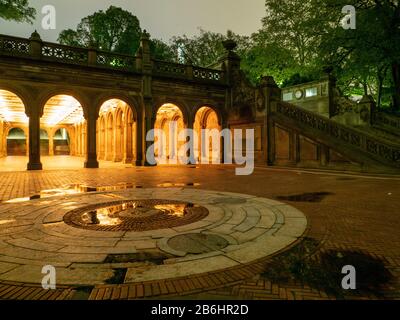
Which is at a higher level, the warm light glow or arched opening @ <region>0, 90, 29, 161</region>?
arched opening @ <region>0, 90, 29, 161</region>

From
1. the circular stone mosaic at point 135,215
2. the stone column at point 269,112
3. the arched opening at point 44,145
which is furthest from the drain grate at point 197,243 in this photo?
the arched opening at point 44,145

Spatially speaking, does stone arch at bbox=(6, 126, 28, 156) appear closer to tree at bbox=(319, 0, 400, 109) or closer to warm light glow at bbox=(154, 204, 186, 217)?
tree at bbox=(319, 0, 400, 109)

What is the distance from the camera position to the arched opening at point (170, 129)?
2839 centimetres

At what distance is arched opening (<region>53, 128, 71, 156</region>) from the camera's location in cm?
4988

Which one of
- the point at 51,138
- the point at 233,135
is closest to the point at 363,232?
the point at 233,135

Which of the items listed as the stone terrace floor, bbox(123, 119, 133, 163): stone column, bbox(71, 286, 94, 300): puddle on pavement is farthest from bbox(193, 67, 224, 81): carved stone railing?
bbox(71, 286, 94, 300): puddle on pavement

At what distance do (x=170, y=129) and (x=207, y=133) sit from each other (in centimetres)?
582

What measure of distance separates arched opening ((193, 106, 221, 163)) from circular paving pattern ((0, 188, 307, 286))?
17438 mm

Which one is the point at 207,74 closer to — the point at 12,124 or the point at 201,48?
the point at 201,48

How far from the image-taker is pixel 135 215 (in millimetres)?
5770

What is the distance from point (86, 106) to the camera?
61.1 ft

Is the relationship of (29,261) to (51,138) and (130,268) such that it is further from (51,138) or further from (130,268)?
(51,138)

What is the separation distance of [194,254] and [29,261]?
2.14 meters

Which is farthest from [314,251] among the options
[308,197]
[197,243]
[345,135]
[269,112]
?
[269,112]
